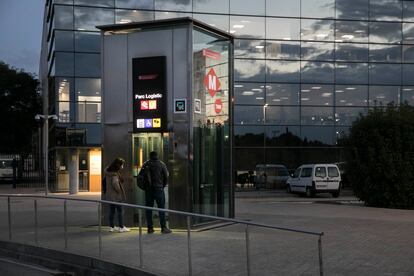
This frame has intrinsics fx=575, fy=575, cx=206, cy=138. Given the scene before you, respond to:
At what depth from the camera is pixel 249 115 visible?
3828 centimetres

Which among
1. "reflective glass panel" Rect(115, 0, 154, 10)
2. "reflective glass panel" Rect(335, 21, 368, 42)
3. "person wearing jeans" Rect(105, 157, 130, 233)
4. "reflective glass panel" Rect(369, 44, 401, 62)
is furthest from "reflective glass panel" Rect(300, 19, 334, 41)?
"person wearing jeans" Rect(105, 157, 130, 233)

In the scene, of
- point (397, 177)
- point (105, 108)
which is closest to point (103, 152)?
point (105, 108)

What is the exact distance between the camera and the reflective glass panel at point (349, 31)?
39.3 meters

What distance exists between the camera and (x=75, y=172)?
102 feet

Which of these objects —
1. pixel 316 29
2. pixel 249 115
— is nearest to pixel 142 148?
pixel 249 115

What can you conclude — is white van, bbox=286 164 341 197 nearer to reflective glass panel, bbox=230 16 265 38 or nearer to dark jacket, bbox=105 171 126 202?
reflective glass panel, bbox=230 16 265 38

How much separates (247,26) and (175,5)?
5.00 m

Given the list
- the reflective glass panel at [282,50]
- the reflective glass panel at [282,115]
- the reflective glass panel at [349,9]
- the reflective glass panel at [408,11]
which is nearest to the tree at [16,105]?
the reflective glass panel at [282,115]

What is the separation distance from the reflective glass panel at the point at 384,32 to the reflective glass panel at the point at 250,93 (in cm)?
879

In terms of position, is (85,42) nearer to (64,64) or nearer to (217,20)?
(64,64)

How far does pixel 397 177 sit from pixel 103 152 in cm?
1051

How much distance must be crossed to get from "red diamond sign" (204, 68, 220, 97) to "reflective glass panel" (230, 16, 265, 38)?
2463 centimetres

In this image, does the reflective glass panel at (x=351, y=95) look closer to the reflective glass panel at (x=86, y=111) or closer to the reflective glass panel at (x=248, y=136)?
the reflective glass panel at (x=248, y=136)

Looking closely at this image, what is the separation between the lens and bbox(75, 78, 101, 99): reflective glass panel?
33.5 meters
